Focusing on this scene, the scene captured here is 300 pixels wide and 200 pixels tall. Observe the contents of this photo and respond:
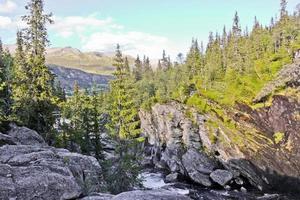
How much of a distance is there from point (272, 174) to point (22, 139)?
178 ft

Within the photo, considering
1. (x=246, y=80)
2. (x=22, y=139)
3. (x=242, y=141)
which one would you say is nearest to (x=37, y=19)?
Answer: (x=22, y=139)

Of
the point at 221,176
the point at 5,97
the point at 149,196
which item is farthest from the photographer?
the point at 221,176

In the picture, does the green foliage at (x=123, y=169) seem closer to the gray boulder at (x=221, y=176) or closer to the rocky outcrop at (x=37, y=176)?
the rocky outcrop at (x=37, y=176)

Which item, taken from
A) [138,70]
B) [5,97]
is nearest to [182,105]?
[5,97]

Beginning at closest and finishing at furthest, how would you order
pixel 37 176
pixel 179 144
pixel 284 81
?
1. pixel 37 176
2. pixel 284 81
3. pixel 179 144

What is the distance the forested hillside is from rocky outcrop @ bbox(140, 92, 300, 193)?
244mm

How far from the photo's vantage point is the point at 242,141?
76.2 meters

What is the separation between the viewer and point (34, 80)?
39.5 m

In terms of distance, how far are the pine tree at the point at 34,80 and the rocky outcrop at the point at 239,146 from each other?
43443 millimetres

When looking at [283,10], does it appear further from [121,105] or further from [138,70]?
[121,105]

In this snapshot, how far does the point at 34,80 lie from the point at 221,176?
151ft

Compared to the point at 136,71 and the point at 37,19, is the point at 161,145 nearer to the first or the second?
the point at 37,19

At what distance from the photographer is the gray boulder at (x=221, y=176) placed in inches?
2785

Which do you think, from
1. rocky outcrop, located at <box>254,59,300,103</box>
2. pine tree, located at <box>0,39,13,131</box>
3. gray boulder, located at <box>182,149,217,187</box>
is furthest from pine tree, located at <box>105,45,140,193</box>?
rocky outcrop, located at <box>254,59,300,103</box>
